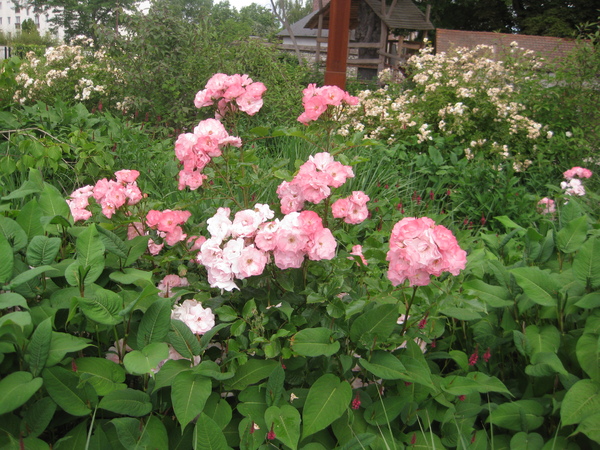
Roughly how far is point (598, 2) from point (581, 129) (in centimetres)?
2042

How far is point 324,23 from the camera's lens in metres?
17.4

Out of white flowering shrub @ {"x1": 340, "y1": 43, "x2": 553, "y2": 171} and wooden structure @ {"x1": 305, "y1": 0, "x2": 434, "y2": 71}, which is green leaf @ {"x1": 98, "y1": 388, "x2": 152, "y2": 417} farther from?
wooden structure @ {"x1": 305, "y1": 0, "x2": 434, "y2": 71}

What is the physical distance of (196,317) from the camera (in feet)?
4.71

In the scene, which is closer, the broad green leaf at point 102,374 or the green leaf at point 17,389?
the green leaf at point 17,389

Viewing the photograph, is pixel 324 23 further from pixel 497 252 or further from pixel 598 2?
pixel 497 252

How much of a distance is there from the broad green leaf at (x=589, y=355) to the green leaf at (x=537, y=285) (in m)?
0.14

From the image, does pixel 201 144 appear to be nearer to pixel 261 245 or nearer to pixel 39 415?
pixel 261 245

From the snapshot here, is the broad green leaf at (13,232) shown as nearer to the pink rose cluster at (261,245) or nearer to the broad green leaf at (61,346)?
the broad green leaf at (61,346)

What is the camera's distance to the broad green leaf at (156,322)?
1271 millimetres

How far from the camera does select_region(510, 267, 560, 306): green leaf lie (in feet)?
4.94

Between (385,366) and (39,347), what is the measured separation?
870 millimetres

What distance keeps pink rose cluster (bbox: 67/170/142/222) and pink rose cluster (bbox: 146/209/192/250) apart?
117mm

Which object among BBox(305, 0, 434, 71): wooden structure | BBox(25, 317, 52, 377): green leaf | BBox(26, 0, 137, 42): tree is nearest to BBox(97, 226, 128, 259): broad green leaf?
BBox(25, 317, 52, 377): green leaf

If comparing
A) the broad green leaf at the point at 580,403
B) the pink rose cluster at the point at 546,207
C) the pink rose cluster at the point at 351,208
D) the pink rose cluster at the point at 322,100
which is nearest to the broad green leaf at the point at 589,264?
the broad green leaf at the point at 580,403
